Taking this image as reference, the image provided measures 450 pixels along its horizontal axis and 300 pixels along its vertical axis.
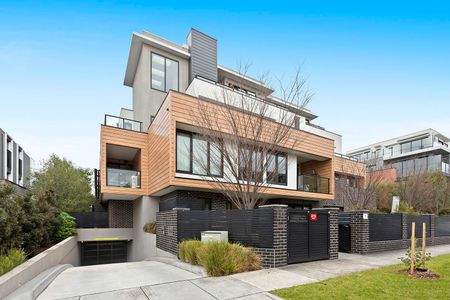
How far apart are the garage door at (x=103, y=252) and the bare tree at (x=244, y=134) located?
384 inches

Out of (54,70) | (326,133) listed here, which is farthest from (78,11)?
(326,133)

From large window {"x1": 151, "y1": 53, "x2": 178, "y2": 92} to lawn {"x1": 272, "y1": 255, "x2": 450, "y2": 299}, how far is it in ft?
51.3

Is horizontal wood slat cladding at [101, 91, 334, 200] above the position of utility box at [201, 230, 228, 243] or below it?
above

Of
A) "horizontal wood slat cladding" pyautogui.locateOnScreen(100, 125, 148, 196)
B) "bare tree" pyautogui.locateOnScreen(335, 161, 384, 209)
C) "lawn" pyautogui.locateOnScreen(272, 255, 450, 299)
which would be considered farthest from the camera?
"bare tree" pyautogui.locateOnScreen(335, 161, 384, 209)

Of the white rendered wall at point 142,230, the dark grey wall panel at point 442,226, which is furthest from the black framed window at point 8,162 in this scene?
the dark grey wall panel at point 442,226

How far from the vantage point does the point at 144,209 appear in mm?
15750

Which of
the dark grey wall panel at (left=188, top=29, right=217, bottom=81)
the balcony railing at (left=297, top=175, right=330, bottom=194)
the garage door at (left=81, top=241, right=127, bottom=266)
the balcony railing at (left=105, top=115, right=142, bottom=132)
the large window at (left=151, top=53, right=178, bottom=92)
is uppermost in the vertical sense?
the dark grey wall panel at (left=188, top=29, right=217, bottom=81)

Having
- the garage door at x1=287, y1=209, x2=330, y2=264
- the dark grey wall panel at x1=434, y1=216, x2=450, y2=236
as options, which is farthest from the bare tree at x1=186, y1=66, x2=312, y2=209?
the dark grey wall panel at x1=434, y1=216, x2=450, y2=236

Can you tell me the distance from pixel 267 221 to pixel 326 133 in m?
21.3

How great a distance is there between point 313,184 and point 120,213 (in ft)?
42.4

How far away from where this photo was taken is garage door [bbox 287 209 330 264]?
28.8 feet

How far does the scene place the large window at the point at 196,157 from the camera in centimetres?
1302

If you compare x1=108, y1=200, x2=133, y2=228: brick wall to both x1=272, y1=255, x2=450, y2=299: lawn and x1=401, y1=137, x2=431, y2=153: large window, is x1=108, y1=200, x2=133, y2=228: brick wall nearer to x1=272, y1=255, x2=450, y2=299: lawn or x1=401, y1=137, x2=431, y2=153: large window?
x1=272, y1=255, x2=450, y2=299: lawn

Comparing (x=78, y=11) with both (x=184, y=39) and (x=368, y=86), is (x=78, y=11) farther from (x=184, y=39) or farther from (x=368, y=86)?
(x=368, y=86)
